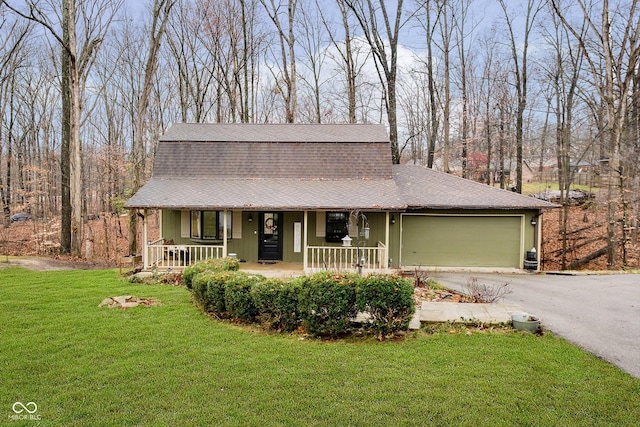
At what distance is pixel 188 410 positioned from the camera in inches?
164

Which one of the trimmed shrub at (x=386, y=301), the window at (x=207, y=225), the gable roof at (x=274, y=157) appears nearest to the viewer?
the trimmed shrub at (x=386, y=301)

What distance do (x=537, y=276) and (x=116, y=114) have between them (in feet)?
98.2

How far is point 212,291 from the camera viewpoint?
24.6 feet

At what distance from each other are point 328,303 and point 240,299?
5.76 ft

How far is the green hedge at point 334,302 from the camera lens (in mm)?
6297

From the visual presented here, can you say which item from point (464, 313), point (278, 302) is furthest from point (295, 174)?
point (464, 313)

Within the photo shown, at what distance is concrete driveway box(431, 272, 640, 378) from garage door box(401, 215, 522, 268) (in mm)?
959

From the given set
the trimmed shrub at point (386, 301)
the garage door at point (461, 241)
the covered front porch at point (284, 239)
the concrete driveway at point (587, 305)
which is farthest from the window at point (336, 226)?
the trimmed shrub at point (386, 301)

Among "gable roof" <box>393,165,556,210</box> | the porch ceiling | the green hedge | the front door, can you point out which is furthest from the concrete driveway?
the front door

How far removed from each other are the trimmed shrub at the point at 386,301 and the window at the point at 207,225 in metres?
8.55

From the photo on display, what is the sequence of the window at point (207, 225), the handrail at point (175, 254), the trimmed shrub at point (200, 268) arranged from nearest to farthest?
the trimmed shrub at point (200, 268)
the handrail at point (175, 254)
the window at point (207, 225)

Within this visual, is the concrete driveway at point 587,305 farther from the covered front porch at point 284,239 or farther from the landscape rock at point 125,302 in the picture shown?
the landscape rock at point 125,302

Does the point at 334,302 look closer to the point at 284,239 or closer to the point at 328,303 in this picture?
the point at 328,303

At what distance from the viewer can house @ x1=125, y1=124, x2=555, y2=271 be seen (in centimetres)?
1284
